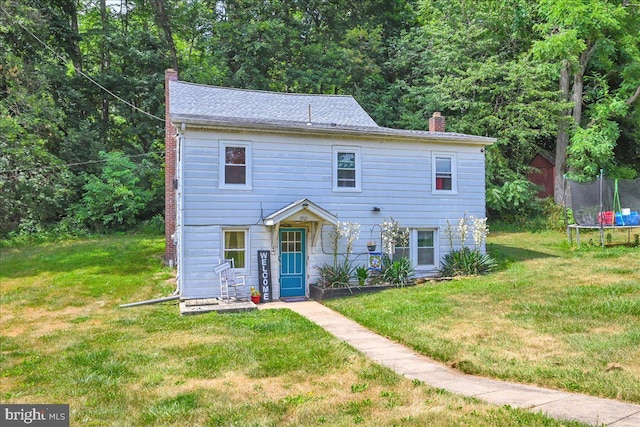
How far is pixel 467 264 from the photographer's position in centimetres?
1456

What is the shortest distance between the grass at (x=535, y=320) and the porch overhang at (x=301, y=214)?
2.36 meters

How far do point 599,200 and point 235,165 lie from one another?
12802mm

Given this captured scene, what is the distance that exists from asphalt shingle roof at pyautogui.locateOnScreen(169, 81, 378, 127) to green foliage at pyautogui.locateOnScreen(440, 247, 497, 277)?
5.72 metres

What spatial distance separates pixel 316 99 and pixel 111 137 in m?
14.8

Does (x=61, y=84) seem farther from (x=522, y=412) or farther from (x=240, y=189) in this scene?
(x=522, y=412)

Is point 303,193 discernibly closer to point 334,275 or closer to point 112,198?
point 334,275

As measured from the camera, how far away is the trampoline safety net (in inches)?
659

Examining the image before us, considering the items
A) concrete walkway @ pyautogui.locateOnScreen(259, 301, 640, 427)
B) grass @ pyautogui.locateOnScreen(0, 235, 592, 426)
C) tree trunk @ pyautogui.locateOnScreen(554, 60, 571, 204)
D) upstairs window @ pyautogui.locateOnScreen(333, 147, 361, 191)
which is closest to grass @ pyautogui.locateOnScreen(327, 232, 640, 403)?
concrete walkway @ pyautogui.locateOnScreen(259, 301, 640, 427)

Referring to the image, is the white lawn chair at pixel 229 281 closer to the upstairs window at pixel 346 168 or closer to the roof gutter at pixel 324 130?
the roof gutter at pixel 324 130

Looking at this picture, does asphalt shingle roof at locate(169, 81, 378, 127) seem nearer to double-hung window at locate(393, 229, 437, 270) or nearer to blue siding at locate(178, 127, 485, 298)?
blue siding at locate(178, 127, 485, 298)

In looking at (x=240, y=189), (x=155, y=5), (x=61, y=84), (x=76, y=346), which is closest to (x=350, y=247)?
(x=240, y=189)

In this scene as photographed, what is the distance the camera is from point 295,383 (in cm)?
589

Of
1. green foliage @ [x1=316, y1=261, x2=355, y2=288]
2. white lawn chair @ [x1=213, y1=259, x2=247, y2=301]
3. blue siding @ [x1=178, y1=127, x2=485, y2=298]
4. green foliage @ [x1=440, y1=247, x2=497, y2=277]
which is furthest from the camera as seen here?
green foliage @ [x1=440, y1=247, x2=497, y2=277]

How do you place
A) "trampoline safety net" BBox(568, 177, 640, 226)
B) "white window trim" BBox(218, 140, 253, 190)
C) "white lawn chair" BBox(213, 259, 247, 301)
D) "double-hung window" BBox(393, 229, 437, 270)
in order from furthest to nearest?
"trampoline safety net" BBox(568, 177, 640, 226) → "double-hung window" BBox(393, 229, 437, 270) → "white window trim" BBox(218, 140, 253, 190) → "white lawn chair" BBox(213, 259, 247, 301)
